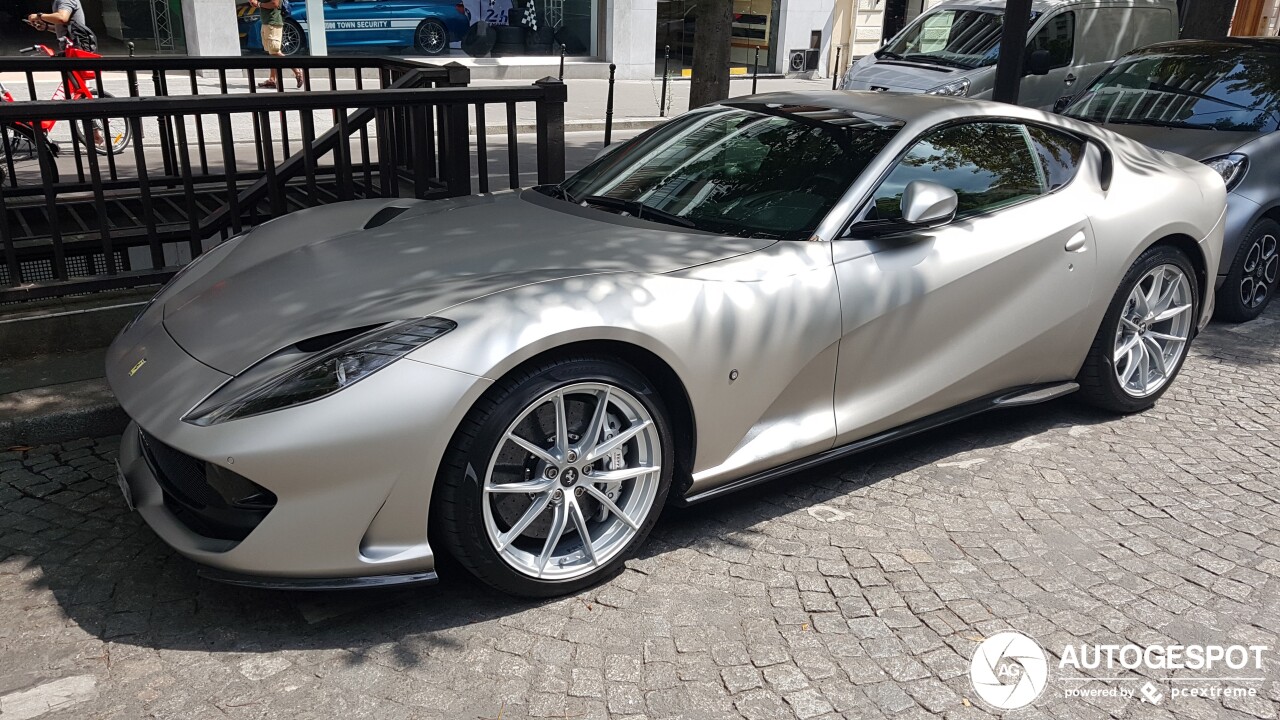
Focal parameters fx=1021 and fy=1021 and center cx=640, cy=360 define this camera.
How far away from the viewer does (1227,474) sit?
14.6 feet

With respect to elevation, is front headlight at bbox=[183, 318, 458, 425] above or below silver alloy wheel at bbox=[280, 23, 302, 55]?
below

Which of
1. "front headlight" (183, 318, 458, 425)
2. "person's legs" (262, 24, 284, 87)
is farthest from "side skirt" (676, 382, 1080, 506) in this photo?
"person's legs" (262, 24, 284, 87)

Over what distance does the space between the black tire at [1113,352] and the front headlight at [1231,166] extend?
183cm

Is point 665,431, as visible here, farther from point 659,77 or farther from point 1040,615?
point 659,77

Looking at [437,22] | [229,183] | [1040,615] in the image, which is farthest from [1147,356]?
[437,22]

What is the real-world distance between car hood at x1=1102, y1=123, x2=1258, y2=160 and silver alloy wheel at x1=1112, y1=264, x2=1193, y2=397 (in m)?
2.09

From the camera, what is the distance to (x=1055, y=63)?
40.8ft

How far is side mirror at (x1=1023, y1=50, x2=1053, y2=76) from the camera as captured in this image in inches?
440

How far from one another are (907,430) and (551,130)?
10.3ft

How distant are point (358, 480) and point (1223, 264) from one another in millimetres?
5810

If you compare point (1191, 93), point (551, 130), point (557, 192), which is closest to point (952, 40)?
point (1191, 93)

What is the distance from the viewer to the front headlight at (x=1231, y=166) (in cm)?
652

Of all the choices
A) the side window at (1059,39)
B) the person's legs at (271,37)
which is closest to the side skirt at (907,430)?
the side window at (1059,39)

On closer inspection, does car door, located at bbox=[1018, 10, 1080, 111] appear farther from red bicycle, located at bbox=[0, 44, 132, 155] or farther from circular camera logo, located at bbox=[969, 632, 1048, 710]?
circular camera logo, located at bbox=[969, 632, 1048, 710]
